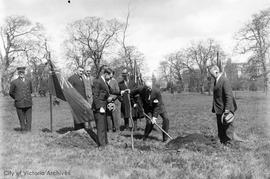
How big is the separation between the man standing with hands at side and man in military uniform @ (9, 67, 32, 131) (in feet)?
20.8

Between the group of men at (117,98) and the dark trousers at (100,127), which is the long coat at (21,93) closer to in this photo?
the group of men at (117,98)

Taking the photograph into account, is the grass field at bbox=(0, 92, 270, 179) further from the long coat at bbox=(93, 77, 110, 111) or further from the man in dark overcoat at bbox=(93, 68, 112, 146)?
the long coat at bbox=(93, 77, 110, 111)

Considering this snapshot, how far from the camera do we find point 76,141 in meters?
8.14

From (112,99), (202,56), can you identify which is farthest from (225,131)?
(202,56)

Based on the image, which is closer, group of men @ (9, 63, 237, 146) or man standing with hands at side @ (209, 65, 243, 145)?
man standing with hands at side @ (209, 65, 243, 145)

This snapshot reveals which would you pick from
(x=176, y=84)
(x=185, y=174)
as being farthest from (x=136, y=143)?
(x=176, y=84)

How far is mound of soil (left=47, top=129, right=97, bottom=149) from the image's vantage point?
26.2 feet

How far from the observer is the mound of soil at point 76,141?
7.99 m

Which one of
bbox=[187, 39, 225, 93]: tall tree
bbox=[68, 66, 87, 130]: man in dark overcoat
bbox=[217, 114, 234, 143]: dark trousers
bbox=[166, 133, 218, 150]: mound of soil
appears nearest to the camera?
bbox=[166, 133, 218, 150]: mound of soil

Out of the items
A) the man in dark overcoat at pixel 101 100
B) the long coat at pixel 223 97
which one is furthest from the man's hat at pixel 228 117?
the man in dark overcoat at pixel 101 100

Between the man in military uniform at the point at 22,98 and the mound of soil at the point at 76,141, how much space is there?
10.2 feet

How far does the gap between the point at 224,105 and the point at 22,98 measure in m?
6.64

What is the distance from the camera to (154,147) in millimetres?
7746

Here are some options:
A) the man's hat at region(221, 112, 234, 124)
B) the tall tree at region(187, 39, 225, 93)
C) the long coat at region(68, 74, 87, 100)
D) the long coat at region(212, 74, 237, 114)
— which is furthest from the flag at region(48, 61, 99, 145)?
the tall tree at region(187, 39, 225, 93)
